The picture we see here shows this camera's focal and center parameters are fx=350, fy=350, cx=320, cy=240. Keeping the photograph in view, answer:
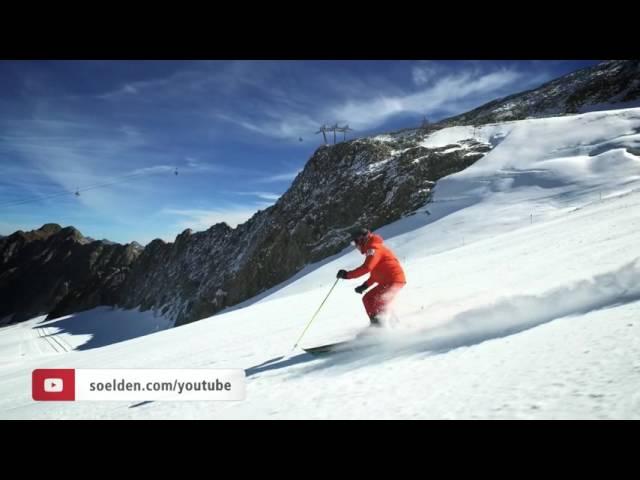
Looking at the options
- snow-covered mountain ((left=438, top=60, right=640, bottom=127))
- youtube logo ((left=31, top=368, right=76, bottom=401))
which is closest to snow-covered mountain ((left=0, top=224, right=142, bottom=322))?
snow-covered mountain ((left=438, top=60, right=640, bottom=127))

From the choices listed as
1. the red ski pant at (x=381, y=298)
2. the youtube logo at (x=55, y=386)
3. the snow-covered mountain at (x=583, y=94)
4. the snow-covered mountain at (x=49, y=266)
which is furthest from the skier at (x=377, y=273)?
the snow-covered mountain at (x=49, y=266)

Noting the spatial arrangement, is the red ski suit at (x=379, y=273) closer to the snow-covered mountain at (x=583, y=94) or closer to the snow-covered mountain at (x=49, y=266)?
the snow-covered mountain at (x=583, y=94)

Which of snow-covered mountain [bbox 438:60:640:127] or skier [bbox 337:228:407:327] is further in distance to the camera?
snow-covered mountain [bbox 438:60:640:127]

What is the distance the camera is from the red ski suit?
632 centimetres

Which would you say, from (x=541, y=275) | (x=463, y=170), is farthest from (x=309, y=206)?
(x=541, y=275)

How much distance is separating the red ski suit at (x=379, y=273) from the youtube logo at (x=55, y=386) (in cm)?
415

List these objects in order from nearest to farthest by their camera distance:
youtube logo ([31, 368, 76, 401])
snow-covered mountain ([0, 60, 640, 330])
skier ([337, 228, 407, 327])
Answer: youtube logo ([31, 368, 76, 401])
skier ([337, 228, 407, 327])
snow-covered mountain ([0, 60, 640, 330])

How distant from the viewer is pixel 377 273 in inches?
256

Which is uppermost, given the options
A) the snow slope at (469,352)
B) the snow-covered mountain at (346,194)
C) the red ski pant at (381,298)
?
the snow-covered mountain at (346,194)

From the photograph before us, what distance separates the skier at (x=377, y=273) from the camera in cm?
631

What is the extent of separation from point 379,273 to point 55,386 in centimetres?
487

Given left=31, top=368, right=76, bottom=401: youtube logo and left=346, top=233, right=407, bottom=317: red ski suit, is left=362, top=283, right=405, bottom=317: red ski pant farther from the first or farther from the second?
left=31, top=368, right=76, bottom=401: youtube logo

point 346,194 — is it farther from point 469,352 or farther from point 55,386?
point 55,386
